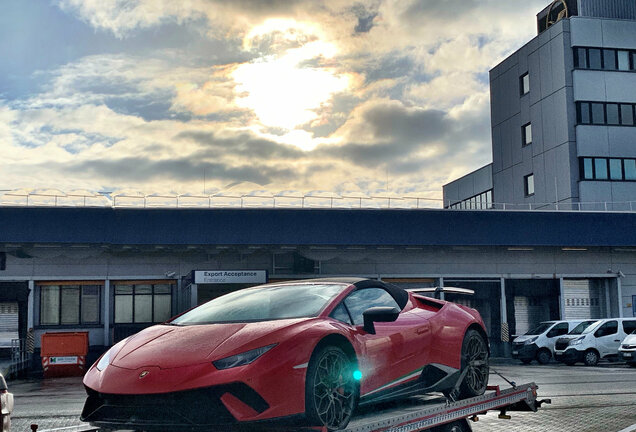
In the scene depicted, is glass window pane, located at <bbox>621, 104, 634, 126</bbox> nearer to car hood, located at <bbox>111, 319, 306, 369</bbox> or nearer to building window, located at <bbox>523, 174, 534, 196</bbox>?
building window, located at <bbox>523, 174, 534, 196</bbox>

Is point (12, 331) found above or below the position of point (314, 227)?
below

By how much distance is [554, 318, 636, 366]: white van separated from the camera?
27.5 metres

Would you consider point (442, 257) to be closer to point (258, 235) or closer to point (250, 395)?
point (258, 235)

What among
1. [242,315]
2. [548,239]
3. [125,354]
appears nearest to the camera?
[125,354]

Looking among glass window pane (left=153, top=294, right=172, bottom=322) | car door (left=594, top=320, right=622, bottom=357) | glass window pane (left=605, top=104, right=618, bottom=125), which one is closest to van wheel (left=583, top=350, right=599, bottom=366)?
car door (left=594, top=320, right=622, bottom=357)

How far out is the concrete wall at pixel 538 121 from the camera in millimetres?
48812

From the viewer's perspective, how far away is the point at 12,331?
34.0 metres

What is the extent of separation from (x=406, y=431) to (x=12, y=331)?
3183cm

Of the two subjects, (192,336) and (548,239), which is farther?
(548,239)

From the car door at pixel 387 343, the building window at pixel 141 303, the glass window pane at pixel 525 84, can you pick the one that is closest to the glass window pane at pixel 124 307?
the building window at pixel 141 303

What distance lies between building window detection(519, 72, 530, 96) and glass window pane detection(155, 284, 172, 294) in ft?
102

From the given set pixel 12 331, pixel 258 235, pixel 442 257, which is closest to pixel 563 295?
pixel 442 257

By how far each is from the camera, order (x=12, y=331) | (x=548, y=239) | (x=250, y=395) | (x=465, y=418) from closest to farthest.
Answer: (x=250, y=395) → (x=465, y=418) → (x=12, y=331) → (x=548, y=239)

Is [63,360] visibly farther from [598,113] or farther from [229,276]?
[598,113]
